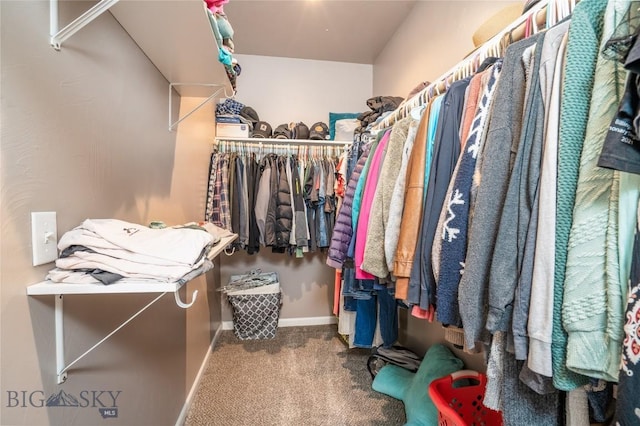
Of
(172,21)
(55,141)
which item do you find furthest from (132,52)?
(55,141)

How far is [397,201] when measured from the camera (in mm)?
881

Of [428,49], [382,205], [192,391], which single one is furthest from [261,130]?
[192,391]

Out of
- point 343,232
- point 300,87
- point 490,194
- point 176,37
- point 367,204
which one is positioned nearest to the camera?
point 490,194

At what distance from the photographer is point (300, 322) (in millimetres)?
2674

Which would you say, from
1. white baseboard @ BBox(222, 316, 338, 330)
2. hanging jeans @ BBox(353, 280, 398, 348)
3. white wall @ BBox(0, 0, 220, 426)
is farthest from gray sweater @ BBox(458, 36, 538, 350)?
white baseboard @ BBox(222, 316, 338, 330)

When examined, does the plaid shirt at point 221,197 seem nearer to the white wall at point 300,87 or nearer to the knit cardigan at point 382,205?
the white wall at point 300,87

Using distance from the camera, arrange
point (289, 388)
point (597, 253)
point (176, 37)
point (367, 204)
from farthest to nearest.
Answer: point (289, 388) → point (367, 204) → point (176, 37) → point (597, 253)

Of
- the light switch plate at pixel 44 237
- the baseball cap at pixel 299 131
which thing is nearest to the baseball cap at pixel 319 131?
the baseball cap at pixel 299 131

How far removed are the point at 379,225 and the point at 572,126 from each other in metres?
0.58

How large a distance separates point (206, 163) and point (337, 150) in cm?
112

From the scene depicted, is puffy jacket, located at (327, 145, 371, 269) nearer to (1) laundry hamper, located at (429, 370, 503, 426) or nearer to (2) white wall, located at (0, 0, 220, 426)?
(1) laundry hamper, located at (429, 370, 503, 426)

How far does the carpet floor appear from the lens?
147 centimetres

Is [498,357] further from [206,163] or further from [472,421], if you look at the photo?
[206,163]

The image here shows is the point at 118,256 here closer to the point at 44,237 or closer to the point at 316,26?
the point at 44,237
